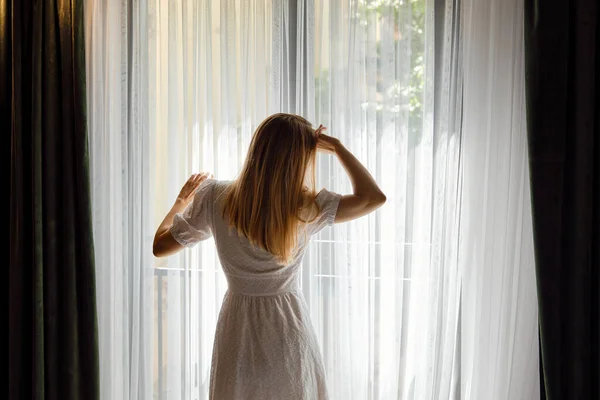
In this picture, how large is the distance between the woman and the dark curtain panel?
548 millimetres

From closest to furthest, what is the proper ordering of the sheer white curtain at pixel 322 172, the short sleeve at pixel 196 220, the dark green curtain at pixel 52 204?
the short sleeve at pixel 196 220 < the sheer white curtain at pixel 322 172 < the dark green curtain at pixel 52 204

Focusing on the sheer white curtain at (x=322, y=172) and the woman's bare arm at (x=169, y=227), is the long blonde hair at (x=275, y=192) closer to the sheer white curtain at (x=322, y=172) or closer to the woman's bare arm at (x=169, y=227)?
the woman's bare arm at (x=169, y=227)

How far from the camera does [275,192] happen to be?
5.20ft

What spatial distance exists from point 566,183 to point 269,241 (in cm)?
95

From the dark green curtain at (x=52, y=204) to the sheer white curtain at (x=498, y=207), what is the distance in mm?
1500

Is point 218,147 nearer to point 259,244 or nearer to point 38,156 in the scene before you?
point 259,244

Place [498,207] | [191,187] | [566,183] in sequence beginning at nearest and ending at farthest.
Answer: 1. [566,183]
2. [498,207]
3. [191,187]

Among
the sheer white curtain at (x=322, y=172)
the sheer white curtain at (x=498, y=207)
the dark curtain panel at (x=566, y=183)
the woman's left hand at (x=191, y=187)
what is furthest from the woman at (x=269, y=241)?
the dark curtain panel at (x=566, y=183)

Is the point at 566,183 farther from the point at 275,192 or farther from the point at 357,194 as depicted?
the point at 275,192

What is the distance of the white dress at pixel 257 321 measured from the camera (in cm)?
165

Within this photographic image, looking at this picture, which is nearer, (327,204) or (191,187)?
(327,204)

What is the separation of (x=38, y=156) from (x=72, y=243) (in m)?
0.38

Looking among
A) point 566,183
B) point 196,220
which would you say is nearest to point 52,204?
point 196,220

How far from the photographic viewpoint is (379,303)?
1.97m
